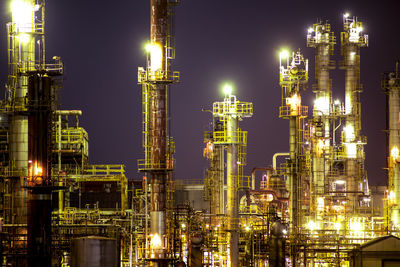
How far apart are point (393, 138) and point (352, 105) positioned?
18.1 feet

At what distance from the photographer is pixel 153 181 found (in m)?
28.2

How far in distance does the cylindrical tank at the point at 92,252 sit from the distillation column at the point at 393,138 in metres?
22.0

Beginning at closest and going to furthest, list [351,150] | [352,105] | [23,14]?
[23,14], [351,150], [352,105]

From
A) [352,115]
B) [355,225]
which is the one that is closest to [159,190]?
[355,225]

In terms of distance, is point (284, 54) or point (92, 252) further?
point (284, 54)

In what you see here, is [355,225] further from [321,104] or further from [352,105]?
[352,105]

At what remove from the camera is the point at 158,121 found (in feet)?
92.9

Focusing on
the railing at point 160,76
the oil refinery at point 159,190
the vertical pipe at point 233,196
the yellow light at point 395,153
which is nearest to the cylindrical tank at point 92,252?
the oil refinery at point 159,190

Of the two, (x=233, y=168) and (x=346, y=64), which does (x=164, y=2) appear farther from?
(x=346, y=64)

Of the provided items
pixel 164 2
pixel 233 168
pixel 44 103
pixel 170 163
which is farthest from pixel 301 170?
pixel 44 103

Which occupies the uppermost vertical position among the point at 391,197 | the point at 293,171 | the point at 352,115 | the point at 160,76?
the point at 352,115

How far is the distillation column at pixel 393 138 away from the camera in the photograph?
4219 cm

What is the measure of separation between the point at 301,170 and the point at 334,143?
55.4ft

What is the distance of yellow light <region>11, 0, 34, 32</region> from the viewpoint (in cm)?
3225
